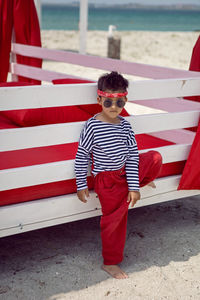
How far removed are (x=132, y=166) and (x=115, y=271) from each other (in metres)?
0.55

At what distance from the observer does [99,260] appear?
221cm

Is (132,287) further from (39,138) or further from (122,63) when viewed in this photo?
(122,63)

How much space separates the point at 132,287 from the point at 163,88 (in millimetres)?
1103

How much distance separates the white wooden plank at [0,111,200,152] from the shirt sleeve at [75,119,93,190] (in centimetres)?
7

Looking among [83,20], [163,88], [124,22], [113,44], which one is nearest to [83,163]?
[163,88]

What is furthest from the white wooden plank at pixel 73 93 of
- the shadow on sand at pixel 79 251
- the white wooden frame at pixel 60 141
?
the shadow on sand at pixel 79 251

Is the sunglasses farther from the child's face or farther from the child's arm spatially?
the child's arm

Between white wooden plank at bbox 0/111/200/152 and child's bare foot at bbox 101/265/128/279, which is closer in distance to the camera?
white wooden plank at bbox 0/111/200/152

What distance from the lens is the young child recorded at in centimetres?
197

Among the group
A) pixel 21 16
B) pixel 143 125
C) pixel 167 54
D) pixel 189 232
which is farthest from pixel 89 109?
pixel 167 54

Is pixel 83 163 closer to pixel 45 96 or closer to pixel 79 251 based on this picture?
pixel 45 96

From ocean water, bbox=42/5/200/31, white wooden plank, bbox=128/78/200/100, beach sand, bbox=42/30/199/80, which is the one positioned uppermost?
white wooden plank, bbox=128/78/200/100

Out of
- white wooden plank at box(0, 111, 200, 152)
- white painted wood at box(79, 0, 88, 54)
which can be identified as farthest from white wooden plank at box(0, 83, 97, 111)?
white painted wood at box(79, 0, 88, 54)

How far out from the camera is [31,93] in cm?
191
